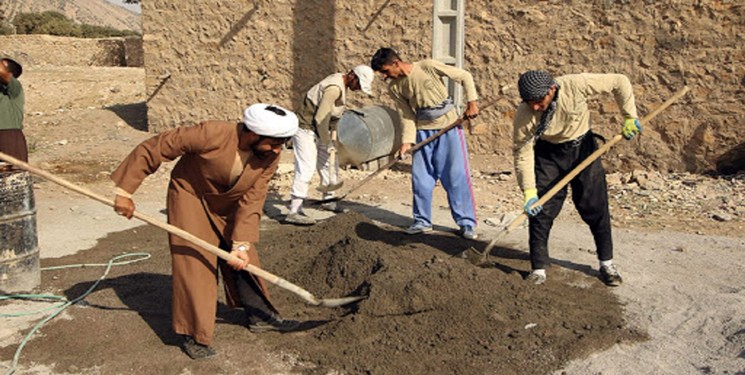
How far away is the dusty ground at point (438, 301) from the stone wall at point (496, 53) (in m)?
0.96

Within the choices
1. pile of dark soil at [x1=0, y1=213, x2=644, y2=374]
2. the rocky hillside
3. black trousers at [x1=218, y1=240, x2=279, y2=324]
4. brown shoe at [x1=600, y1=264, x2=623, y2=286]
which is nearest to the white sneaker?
pile of dark soil at [x1=0, y1=213, x2=644, y2=374]

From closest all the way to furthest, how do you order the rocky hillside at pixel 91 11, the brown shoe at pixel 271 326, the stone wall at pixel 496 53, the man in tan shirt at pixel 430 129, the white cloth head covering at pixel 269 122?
1. the white cloth head covering at pixel 269 122
2. the brown shoe at pixel 271 326
3. the man in tan shirt at pixel 430 129
4. the stone wall at pixel 496 53
5. the rocky hillside at pixel 91 11

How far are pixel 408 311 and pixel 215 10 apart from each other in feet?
25.5

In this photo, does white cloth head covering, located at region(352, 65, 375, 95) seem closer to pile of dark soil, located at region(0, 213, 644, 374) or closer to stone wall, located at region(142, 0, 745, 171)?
stone wall, located at region(142, 0, 745, 171)

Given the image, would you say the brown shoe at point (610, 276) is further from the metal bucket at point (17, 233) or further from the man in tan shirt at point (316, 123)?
the metal bucket at point (17, 233)

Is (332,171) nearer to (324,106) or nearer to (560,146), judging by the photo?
(324,106)

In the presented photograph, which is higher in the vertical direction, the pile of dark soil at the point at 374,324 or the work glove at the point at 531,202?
the work glove at the point at 531,202

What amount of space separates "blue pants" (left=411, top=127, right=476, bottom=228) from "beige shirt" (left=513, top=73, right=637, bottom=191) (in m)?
1.56

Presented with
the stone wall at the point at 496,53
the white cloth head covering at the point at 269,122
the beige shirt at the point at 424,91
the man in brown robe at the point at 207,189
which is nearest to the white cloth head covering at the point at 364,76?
the beige shirt at the point at 424,91

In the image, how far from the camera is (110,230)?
7.07 m

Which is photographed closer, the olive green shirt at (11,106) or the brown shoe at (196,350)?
the brown shoe at (196,350)

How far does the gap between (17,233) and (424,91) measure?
3376mm

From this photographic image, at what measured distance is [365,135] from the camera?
8.36 meters

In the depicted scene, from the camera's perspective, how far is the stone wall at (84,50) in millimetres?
23406
